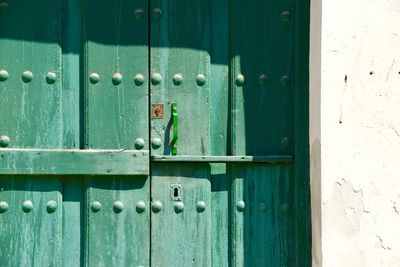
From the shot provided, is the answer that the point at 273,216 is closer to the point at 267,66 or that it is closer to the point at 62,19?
the point at 267,66

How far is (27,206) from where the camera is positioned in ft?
10.3

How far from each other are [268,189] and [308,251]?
0.24 meters

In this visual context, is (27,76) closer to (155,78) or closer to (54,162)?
(54,162)

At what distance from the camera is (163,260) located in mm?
3182

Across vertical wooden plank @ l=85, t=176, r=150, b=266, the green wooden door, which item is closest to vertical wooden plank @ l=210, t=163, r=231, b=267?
the green wooden door

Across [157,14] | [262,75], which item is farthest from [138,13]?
[262,75]

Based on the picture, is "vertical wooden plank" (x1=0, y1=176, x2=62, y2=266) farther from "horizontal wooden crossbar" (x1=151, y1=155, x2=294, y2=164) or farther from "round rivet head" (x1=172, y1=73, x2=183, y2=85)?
"round rivet head" (x1=172, y1=73, x2=183, y2=85)

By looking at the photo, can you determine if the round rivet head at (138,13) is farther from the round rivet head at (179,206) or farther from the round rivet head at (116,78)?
the round rivet head at (179,206)

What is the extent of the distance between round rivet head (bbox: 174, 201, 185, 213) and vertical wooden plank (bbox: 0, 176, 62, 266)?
1.21 feet

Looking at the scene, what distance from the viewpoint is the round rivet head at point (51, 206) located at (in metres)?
3.13

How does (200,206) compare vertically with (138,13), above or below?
below

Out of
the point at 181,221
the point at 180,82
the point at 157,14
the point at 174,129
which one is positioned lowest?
the point at 181,221

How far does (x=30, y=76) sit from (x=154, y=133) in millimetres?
435
